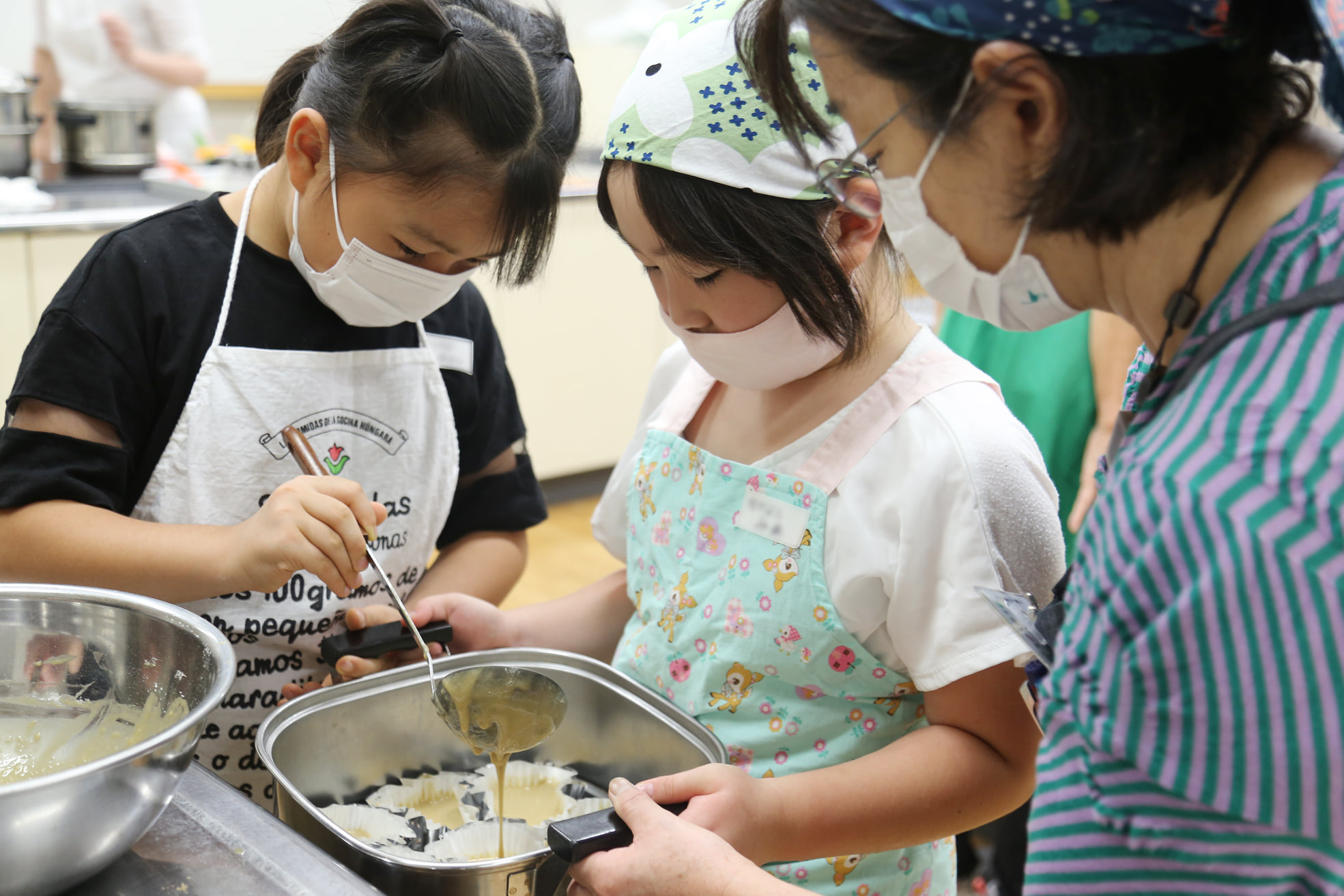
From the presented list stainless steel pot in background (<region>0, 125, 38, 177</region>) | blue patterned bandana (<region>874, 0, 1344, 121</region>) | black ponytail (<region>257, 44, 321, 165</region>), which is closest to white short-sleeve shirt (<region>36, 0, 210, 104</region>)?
stainless steel pot in background (<region>0, 125, 38, 177</region>)

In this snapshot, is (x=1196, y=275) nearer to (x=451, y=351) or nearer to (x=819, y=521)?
(x=819, y=521)

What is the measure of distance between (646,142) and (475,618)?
0.51 metres

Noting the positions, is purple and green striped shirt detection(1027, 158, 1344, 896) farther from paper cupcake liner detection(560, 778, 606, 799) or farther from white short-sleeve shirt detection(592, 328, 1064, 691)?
paper cupcake liner detection(560, 778, 606, 799)

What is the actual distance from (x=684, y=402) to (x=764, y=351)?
0.66 feet

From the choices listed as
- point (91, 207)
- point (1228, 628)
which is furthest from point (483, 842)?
point (91, 207)

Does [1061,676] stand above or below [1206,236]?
below

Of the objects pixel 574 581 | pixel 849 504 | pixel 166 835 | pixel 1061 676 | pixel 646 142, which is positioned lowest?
pixel 574 581

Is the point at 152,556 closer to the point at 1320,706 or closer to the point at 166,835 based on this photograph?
the point at 166,835

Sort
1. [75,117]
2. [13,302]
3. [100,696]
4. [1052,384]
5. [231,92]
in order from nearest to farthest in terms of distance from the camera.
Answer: [100,696], [1052,384], [13,302], [75,117], [231,92]

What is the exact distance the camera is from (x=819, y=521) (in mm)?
871

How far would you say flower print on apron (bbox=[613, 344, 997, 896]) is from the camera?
87cm

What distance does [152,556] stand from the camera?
0.92 m

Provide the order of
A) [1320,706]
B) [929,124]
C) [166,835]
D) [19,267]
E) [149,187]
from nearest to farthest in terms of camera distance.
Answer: [1320,706] < [929,124] < [166,835] < [19,267] < [149,187]

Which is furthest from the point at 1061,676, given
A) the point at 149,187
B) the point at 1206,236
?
the point at 149,187
